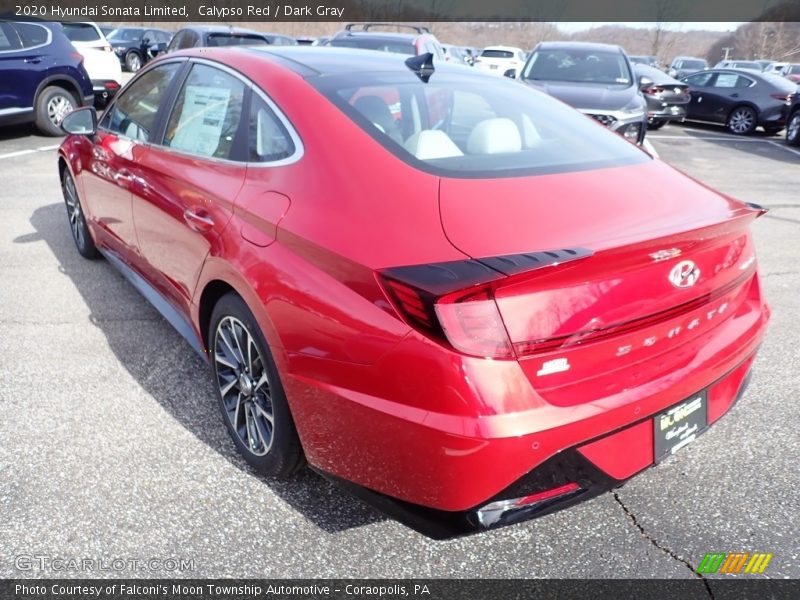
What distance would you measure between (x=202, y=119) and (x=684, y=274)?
6.86ft

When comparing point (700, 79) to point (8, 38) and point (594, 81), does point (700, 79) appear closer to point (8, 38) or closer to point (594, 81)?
point (594, 81)

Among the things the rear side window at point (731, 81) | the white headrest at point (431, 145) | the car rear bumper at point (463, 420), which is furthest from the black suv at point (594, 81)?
the car rear bumper at point (463, 420)

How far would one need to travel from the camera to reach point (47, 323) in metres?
3.87

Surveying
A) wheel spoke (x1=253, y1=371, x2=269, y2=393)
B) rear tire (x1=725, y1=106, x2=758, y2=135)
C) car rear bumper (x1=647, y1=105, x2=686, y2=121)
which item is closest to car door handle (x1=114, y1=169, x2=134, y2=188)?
wheel spoke (x1=253, y1=371, x2=269, y2=393)

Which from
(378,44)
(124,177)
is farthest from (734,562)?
(378,44)

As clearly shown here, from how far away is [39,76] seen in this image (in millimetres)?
9352

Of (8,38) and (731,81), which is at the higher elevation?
(8,38)

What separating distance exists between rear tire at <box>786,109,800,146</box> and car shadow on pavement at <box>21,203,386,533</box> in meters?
12.5

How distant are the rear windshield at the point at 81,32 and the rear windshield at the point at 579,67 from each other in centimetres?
784

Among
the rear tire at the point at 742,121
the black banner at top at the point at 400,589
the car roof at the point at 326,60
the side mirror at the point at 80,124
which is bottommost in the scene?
the rear tire at the point at 742,121

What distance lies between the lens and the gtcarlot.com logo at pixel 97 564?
212cm

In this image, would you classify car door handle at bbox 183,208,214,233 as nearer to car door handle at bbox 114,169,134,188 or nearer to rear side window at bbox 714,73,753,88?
car door handle at bbox 114,169,134,188

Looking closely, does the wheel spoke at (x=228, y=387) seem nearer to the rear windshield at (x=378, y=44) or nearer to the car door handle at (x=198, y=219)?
the car door handle at (x=198, y=219)

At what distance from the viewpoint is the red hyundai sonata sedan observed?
1.74 meters
